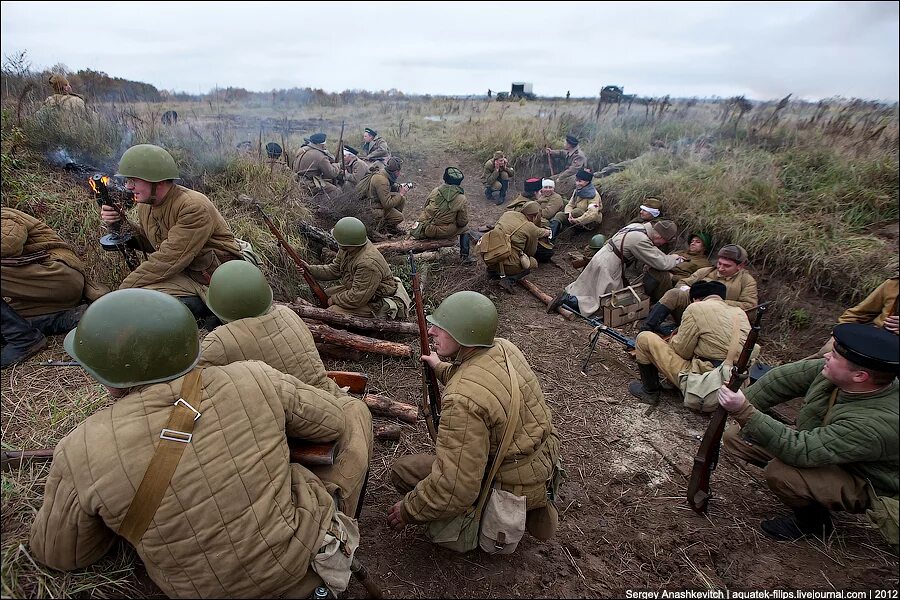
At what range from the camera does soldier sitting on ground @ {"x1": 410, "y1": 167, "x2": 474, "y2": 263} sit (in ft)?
25.2

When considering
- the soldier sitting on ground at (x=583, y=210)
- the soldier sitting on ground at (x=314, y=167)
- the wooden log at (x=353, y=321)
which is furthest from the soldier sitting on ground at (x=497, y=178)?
the wooden log at (x=353, y=321)

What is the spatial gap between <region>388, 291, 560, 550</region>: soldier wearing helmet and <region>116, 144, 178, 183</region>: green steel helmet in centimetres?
287

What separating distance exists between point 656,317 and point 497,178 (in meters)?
7.28

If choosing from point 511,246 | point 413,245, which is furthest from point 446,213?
point 511,246

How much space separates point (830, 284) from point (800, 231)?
3.05 ft

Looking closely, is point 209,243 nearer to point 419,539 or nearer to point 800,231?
point 419,539

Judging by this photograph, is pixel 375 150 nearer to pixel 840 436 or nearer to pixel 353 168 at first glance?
pixel 353 168

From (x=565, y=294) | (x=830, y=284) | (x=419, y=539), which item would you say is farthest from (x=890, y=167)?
(x=419, y=539)

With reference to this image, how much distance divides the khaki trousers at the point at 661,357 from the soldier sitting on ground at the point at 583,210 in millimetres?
4607

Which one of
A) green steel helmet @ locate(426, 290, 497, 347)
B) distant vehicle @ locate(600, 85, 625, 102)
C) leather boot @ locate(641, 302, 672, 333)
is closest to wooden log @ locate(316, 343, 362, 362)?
green steel helmet @ locate(426, 290, 497, 347)

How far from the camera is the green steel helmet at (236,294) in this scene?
279 centimetres

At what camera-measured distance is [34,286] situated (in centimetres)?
363

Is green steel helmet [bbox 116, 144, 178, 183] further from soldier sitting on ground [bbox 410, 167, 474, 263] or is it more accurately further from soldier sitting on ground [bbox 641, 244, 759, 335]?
soldier sitting on ground [bbox 641, 244, 759, 335]

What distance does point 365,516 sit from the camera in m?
3.04
